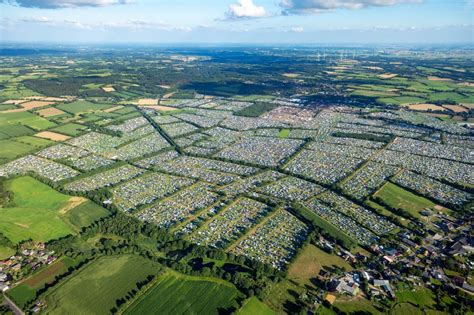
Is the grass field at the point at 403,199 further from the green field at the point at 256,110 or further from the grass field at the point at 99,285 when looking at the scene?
the green field at the point at 256,110

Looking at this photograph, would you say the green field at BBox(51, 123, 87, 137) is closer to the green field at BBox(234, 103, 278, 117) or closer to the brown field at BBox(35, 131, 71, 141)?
the brown field at BBox(35, 131, 71, 141)

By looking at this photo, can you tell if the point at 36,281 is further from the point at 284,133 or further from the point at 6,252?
the point at 284,133

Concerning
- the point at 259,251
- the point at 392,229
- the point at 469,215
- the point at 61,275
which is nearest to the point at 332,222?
the point at 392,229

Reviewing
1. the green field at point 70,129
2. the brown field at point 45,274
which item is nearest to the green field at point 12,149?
the green field at point 70,129

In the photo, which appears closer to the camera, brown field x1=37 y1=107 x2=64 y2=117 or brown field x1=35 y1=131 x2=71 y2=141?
A: brown field x1=35 y1=131 x2=71 y2=141

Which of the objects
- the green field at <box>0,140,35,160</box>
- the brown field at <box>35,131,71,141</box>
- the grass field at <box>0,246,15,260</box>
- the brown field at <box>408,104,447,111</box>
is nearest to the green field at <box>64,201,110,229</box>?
the grass field at <box>0,246,15,260</box>

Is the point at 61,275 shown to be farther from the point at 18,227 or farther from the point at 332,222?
the point at 332,222

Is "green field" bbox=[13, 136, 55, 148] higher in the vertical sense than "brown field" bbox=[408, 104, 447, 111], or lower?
lower
